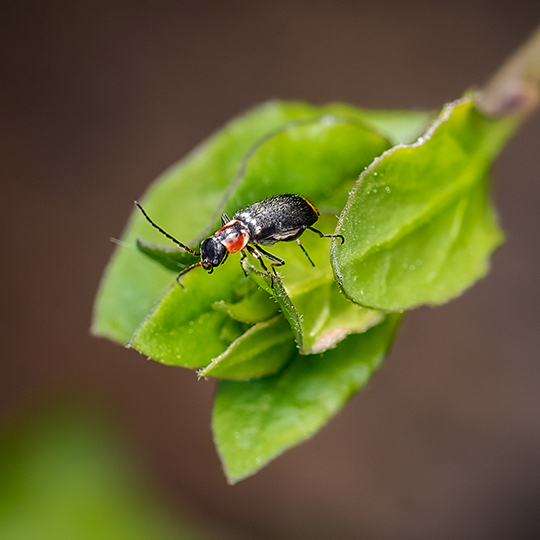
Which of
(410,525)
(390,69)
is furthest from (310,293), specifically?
(410,525)

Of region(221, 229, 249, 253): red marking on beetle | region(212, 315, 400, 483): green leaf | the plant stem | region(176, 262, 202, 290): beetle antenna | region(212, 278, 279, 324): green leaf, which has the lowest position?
region(212, 315, 400, 483): green leaf

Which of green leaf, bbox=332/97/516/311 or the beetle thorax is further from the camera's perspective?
the beetle thorax

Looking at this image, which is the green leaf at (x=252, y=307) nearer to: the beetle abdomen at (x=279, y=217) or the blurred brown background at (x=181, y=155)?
the beetle abdomen at (x=279, y=217)

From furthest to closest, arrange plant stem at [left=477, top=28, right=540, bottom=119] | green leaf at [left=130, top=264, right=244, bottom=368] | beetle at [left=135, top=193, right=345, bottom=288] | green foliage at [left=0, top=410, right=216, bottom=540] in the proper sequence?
green foliage at [left=0, top=410, right=216, bottom=540], plant stem at [left=477, top=28, right=540, bottom=119], beetle at [left=135, top=193, right=345, bottom=288], green leaf at [left=130, top=264, right=244, bottom=368]

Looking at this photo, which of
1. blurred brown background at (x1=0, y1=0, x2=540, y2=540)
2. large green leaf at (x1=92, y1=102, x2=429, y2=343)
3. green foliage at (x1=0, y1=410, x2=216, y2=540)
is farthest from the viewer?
blurred brown background at (x1=0, y1=0, x2=540, y2=540)

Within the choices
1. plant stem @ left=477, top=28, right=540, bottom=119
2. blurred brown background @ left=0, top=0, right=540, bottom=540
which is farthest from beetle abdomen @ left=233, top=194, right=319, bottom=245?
blurred brown background @ left=0, top=0, right=540, bottom=540

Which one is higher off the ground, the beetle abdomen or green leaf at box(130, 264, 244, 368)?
the beetle abdomen

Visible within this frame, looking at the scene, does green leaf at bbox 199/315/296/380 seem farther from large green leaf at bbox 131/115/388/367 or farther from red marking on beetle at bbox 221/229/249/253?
red marking on beetle at bbox 221/229/249/253
